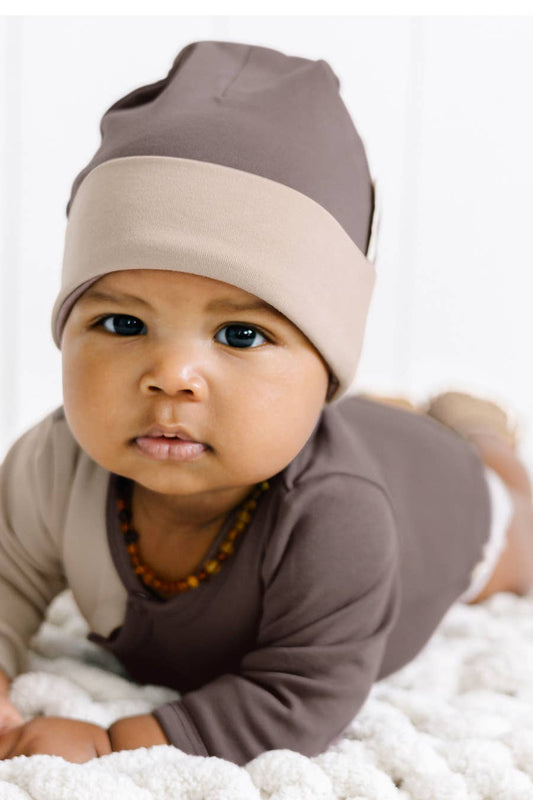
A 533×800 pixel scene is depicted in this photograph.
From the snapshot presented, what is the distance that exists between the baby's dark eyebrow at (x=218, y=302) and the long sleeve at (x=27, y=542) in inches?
9.2

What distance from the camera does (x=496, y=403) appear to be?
5.15ft

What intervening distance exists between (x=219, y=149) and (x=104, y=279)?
0.43ft

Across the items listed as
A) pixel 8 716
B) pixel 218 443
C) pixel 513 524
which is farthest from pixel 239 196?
pixel 513 524

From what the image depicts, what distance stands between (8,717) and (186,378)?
0.32m

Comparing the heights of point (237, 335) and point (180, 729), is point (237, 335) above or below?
above

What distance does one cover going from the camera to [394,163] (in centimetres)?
231

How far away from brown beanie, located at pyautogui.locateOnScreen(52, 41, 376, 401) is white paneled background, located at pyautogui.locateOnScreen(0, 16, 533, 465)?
1.31 metres

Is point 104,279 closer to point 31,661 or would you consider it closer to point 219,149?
point 219,149

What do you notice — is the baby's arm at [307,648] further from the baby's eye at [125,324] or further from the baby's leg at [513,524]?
the baby's leg at [513,524]

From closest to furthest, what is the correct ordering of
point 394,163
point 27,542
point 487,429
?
point 27,542
point 487,429
point 394,163

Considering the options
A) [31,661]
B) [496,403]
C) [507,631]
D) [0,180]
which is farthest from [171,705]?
[0,180]

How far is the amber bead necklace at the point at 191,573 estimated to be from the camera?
0.96m

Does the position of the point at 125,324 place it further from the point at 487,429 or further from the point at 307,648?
the point at 487,429

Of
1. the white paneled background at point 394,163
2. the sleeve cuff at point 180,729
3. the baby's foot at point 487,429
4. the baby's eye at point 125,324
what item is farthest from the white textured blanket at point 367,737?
the white paneled background at point 394,163
